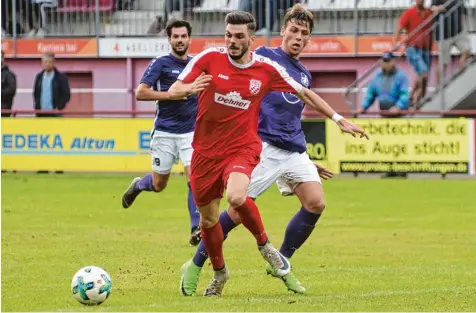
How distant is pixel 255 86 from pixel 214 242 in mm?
1206

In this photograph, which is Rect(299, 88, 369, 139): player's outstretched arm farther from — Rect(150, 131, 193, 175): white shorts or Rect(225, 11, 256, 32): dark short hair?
Rect(150, 131, 193, 175): white shorts

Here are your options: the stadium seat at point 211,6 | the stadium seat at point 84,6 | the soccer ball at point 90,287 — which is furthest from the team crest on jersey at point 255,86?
the stadium seat at point 84,6

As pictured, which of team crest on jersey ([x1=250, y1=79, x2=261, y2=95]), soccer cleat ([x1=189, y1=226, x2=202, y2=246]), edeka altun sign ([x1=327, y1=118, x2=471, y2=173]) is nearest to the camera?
team crest on jersey ([x1=250, y1=79, x2=261, y2=95])

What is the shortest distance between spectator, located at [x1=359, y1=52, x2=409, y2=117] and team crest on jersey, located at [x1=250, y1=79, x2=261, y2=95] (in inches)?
563

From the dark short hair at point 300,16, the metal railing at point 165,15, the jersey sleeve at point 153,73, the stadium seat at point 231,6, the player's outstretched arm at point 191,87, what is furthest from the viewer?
the stadium seat at point 231,6

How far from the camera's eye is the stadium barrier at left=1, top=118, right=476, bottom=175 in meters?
23.2

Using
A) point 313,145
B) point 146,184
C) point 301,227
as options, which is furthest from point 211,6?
point 301,227

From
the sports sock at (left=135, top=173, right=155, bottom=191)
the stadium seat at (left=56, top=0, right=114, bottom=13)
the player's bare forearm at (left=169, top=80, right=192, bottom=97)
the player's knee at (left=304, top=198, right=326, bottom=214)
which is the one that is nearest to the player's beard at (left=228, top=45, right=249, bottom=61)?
the player's bare forearm at (left=169, top=80, right=192, bottom=97)

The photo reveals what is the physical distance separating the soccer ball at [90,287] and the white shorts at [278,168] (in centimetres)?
214

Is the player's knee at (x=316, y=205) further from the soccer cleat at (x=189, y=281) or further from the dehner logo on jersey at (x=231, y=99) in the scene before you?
the dehner logo on jersey at (x=231, y=99)

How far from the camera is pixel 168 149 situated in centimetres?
1456

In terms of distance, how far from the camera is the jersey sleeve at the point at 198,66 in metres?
9.38

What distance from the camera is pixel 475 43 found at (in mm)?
27484

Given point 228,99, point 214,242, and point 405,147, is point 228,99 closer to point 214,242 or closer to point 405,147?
point 214,242
